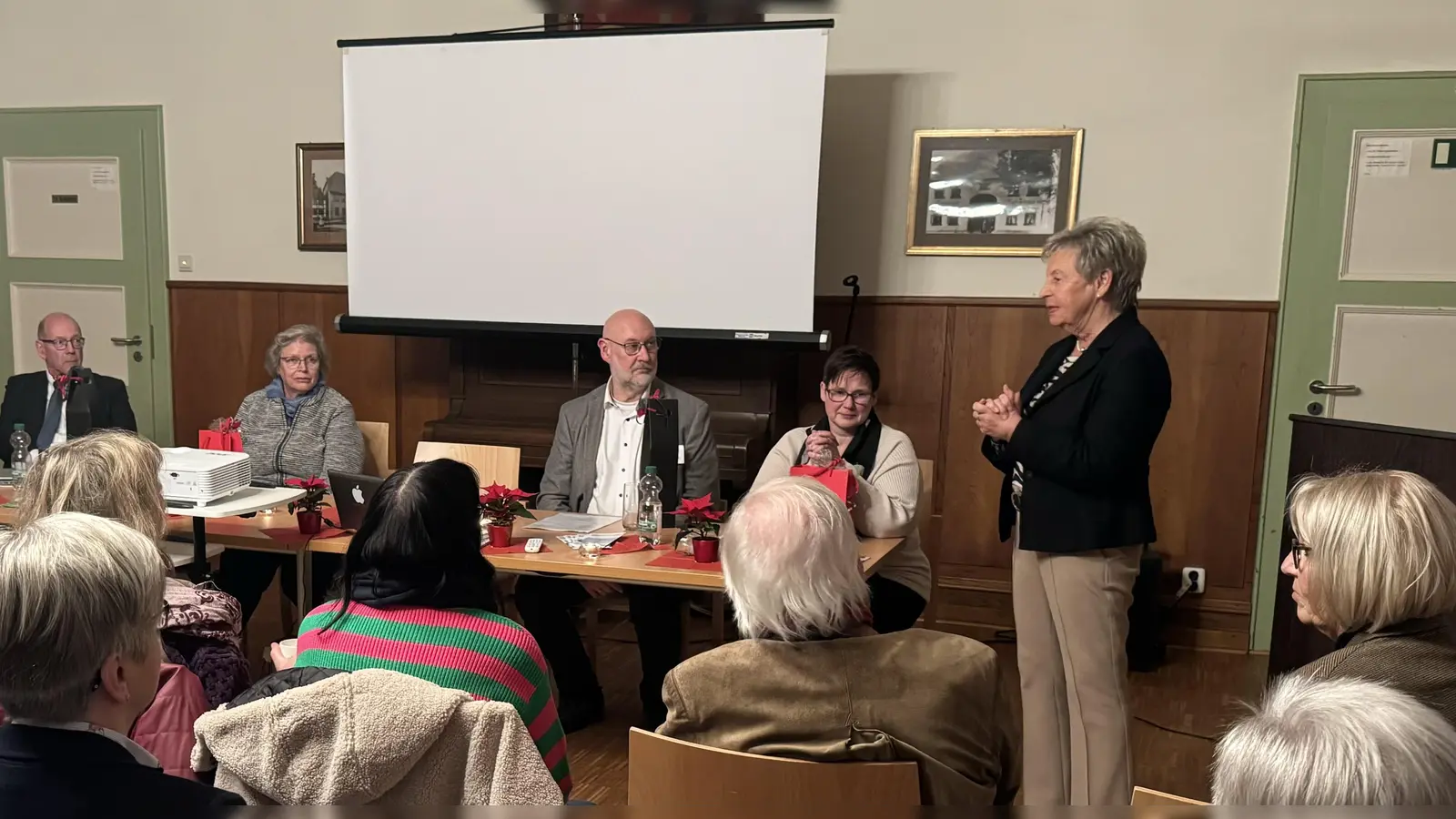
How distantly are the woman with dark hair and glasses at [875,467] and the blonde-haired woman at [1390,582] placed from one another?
1.36m

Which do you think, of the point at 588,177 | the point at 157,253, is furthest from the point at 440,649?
the point at 157,253

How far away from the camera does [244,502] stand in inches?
115

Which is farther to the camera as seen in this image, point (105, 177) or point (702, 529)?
point (105, 177)

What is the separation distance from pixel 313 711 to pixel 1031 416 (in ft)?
5.76

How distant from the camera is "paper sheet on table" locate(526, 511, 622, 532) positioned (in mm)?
3000

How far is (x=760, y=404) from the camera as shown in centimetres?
447

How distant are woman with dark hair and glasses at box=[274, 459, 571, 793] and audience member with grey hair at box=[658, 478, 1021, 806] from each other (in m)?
0.28

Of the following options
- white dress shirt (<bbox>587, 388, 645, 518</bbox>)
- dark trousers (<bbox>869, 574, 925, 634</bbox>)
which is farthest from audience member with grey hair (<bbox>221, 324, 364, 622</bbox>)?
dark trousers (<bbox>869, 574, 925, 634</bbox>)

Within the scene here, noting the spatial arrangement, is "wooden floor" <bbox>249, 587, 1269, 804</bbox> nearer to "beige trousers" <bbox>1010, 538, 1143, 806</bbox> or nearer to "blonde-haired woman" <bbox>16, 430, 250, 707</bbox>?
"beige trousers" <bbox>1010, 538, 1143, 806</bbox>

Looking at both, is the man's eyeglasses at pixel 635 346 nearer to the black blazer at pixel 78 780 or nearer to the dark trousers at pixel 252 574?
the dark trousers at pixel 252 574

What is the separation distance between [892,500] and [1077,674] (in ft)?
2.23

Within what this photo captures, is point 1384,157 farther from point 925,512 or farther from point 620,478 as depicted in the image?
point 620,478

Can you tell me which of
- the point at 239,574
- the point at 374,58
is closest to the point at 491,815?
the point at 239,574

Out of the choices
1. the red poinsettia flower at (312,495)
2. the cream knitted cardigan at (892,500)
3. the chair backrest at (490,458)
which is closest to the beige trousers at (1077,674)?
the cream knitted cardigan at (892,500)
